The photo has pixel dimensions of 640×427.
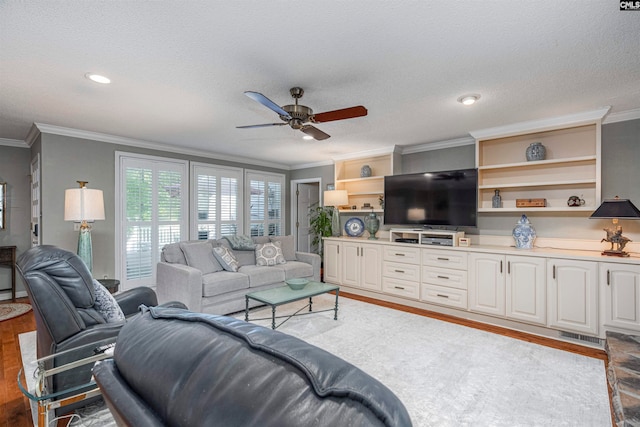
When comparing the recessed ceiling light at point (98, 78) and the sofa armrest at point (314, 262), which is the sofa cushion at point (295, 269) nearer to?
the sofa armrest at point (314, 262)

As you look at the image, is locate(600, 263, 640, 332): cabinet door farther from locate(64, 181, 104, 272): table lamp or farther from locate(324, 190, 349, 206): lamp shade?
locate(64, 181, 104, 272): table lamp

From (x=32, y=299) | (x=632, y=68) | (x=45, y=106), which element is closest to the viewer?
(x=32, y=299)

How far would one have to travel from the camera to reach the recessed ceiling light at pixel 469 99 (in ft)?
9.17

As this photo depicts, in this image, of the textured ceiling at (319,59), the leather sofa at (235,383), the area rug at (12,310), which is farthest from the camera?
the area rug at (12,310)

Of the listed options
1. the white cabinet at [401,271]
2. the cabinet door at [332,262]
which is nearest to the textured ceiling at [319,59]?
the white cabinet at [401,271]

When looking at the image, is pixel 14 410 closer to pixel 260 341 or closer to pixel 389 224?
pixel 260 341

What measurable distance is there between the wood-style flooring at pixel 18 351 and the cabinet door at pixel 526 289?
22 cm

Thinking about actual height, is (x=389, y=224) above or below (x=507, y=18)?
below

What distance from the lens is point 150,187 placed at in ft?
15.8

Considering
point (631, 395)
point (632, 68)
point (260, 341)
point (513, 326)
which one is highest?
point (632, 68)

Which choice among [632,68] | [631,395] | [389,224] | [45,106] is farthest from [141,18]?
[389,224]

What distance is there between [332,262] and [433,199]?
6.64 feet

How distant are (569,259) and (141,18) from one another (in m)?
4.17

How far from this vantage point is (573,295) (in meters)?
3.10
